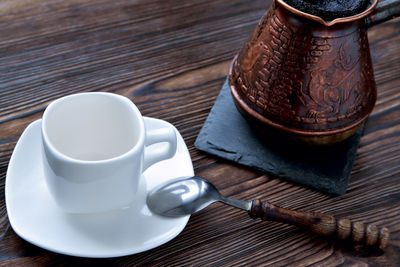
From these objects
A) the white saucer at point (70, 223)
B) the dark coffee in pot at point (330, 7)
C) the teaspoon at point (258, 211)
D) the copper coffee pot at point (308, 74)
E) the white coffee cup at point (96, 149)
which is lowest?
the white saucer at point (70, 223)

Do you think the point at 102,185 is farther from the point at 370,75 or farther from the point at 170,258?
the point at 370,75

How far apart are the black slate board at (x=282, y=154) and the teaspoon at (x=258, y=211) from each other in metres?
0.08

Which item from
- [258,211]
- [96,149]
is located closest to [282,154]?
[258,211]

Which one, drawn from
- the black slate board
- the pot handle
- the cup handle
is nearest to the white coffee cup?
the cup handle

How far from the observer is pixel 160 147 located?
0.58m

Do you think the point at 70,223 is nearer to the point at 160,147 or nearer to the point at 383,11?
the point at 160,147

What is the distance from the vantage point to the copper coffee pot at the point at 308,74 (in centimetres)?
57

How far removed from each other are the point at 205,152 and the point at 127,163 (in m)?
0.20

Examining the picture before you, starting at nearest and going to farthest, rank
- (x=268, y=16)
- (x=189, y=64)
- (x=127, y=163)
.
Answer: (x=127, y=163), (x=268, y=16), (x=189, y=64)

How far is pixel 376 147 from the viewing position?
70 centimetres

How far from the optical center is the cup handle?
54cm

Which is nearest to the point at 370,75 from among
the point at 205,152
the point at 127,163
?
the point at 205,152

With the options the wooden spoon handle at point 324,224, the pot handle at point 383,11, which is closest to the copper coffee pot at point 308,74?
the pot handle at point 383,11

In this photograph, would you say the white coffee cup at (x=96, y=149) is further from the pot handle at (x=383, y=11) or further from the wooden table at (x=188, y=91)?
the pot handle at (x=383, y=11)
